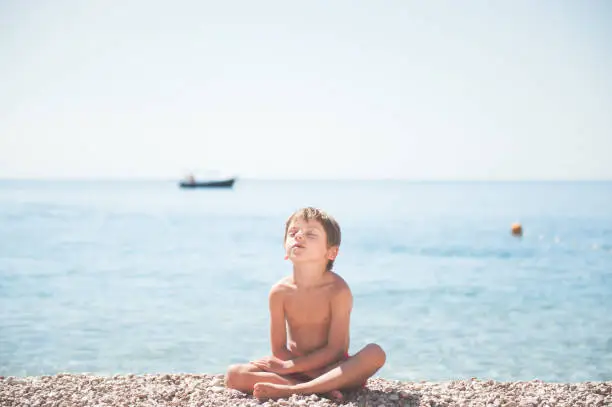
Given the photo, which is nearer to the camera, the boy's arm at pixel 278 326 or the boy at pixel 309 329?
the boy at pixel 309 329

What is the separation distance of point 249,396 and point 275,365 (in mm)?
310

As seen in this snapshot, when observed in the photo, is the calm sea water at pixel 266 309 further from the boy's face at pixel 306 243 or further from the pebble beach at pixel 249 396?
the boy's face at pixel 306 243

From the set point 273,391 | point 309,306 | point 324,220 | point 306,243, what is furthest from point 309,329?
point 324,220

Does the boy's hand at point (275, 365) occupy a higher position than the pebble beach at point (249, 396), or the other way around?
the boy's hand at point (275, 365)

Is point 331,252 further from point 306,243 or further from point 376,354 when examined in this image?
point 376,354

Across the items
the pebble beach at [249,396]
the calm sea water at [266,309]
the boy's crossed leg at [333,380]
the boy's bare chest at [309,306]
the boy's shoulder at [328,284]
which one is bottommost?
the calm sea water at [266,309]

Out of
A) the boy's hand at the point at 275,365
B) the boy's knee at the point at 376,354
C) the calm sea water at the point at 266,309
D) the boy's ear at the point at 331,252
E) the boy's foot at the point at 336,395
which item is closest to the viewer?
the boy's foot at the point at 336,395

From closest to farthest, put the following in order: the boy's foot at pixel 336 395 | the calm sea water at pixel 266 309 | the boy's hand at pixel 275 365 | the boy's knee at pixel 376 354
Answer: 1. the boy's foot at pixel 336 395
2. the boy's knee at pixel 376 354
3. the boy's hand at pixel 275 365
4. the calm sea water at pixel 266 309

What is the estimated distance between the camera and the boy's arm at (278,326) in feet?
14.9

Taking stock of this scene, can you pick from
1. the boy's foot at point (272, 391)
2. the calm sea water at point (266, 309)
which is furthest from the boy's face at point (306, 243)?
the calm sea water at point (266, 309)

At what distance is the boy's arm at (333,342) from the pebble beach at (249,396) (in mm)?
253

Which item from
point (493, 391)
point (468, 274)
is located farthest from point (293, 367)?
point (468, 274)

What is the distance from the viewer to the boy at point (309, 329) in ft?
14.2

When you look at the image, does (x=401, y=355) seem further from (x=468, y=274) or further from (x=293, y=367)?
(x=468, y=274)
